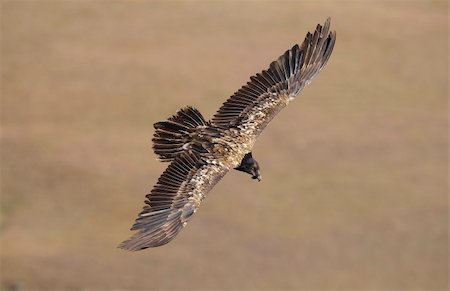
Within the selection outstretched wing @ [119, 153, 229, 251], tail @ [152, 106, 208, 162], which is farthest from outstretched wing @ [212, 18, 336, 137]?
outstretched wing @ [119, 153, 229, 251]

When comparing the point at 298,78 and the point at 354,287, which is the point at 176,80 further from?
the point at 298,78

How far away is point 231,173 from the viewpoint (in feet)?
120

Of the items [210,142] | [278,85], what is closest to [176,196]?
[210,142]

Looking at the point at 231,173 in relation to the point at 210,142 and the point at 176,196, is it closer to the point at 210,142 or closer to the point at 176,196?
the point at 210,142

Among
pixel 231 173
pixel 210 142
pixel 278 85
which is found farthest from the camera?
pixel 231 173

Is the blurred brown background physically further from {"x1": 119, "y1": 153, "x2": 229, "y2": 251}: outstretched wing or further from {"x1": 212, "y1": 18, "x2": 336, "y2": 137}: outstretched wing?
{"x1": 119, "y1": 153, "x2": 229, "y2": 251}: outstretched wing

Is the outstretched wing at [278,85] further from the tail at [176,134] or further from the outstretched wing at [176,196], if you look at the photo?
the outstretched wing at [176,196]

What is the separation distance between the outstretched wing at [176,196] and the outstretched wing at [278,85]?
1.19 m

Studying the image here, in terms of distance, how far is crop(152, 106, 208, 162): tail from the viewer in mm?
14336

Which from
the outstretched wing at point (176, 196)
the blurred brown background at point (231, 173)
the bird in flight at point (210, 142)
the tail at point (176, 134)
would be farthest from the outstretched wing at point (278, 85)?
the blurred brown background at point (231, 173)

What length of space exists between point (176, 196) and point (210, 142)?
0.88 metres

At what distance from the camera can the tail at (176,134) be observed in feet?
47.0

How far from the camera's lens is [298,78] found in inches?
619

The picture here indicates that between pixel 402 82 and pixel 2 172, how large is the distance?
15116mm
